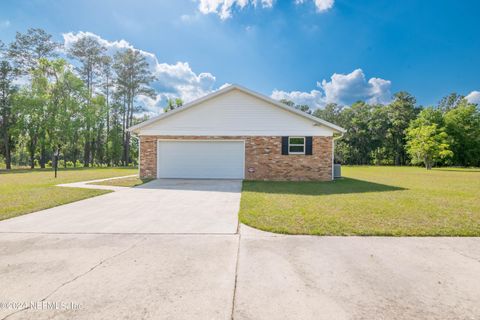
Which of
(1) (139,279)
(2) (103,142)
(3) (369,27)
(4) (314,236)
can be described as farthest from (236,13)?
(2) (103,142)

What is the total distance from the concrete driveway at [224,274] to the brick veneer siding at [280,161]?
770cm

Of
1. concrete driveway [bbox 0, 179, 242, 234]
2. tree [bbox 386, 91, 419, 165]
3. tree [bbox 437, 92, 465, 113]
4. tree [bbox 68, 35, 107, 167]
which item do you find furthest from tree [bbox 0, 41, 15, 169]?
tree [bbox 437, 92, 465, 113]

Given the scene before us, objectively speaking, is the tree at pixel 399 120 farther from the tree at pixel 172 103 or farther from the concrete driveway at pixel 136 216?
the concrete driveway at pixel 136 216

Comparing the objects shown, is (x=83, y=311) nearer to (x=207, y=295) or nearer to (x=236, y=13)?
(x=207, y=295)

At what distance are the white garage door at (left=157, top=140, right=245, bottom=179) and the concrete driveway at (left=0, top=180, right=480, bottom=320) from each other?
768 centimetres

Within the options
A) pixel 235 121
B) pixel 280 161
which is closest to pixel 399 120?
pixel 280 161

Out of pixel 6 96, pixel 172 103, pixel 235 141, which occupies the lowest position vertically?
pixel 235 141

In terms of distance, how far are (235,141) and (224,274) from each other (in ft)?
31.5

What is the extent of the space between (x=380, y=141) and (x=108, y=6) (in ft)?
144

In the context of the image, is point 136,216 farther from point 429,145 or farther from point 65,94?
point 429,145

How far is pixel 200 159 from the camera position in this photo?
38.8ft

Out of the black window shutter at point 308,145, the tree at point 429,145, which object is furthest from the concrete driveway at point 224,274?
the tree at point 429,145

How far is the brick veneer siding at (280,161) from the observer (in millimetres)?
11539

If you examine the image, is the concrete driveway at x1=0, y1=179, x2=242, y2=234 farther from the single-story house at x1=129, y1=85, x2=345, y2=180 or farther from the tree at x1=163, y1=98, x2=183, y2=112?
the tree at x1=163, y1=98, x2=183, y2=112
